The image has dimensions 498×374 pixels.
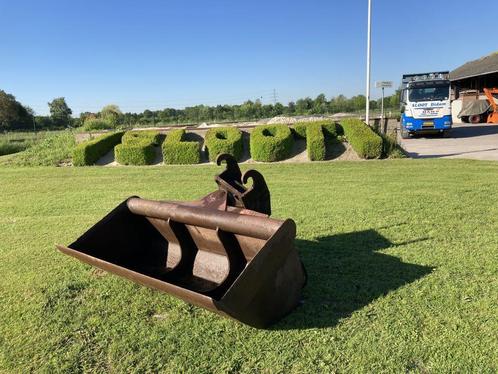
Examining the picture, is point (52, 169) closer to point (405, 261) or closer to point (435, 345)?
point (405, 261)

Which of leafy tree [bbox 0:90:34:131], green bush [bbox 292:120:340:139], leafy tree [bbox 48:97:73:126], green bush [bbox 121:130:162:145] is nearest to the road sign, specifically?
green bush [bbox 292:120:340:139]

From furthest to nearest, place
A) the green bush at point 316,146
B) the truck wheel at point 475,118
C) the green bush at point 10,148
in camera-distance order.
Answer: the truck wheel at point 475,118
the green bush at point 10,148
the green bush at point 316,146

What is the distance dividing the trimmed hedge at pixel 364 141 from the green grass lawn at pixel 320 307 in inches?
221

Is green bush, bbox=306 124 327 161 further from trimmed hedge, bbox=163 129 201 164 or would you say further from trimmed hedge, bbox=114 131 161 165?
trimmed hedge, bbox=114 131 161 165

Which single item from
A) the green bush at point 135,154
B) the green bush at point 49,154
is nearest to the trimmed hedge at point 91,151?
the green bush at point 135,154

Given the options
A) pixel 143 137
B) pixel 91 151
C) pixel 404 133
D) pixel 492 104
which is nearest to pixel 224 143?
pixel 143 137

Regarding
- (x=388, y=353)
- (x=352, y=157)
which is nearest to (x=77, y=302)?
(x=388, y=353)

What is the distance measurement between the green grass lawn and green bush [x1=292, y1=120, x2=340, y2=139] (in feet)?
22.4

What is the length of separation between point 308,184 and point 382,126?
706 centimetres

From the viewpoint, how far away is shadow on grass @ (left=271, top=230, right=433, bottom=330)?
3.15m

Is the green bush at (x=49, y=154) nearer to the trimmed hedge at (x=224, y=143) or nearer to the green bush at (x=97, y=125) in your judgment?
the green bush at (x=97, y=125)

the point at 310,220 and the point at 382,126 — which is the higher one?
the point at 382,126

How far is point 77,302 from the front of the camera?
3537mm

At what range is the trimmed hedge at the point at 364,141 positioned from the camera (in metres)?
11.9
